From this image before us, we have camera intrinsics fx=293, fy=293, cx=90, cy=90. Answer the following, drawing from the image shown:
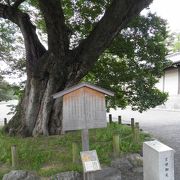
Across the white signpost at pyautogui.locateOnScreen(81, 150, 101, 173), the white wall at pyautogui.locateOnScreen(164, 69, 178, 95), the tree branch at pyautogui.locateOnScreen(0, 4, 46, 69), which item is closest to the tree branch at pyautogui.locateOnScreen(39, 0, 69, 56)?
the tree branch at pyautogui.locateOnScreen(0, 4, 46, 69)

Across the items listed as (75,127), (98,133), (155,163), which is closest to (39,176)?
(75,127)

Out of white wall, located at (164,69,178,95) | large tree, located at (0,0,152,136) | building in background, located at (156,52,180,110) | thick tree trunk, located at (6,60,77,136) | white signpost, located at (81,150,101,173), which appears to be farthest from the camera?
white wall, located at (164,69,178,95)

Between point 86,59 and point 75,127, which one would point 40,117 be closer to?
point 86,59

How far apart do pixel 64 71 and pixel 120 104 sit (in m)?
3.64

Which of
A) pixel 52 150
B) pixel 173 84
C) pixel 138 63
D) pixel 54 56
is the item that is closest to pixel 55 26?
pixel 54 56

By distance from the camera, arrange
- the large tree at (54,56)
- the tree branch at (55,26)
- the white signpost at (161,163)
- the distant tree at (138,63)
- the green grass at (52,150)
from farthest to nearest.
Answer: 1. the distant tree at (138,63)
2. the large tree at (54,56)
3. the tree branch at (55,26)
4. the green grass at (52,150)
5. the white signpost at (161,163)

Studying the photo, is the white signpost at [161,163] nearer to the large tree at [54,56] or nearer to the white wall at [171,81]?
the large tree at [54,56]

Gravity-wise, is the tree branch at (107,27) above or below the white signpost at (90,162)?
above

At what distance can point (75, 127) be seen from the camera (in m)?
5.36

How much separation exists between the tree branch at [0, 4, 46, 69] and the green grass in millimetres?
2536

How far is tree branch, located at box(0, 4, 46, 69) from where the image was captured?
9344mm

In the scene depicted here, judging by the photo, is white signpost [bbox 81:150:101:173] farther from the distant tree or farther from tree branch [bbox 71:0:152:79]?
the distant tree

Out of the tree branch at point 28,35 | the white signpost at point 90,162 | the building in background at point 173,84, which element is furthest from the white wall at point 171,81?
the white signpost at point 90,162

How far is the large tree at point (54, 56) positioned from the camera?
26.0 feet
